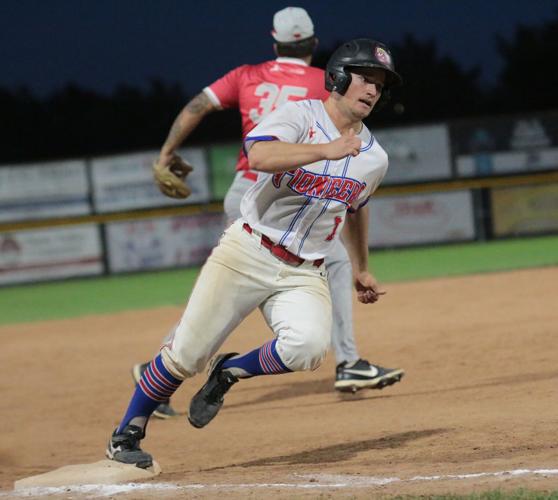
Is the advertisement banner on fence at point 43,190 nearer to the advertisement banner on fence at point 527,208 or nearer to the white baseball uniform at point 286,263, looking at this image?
the advertisement banner on fence at point 527,208

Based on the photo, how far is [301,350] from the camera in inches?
206

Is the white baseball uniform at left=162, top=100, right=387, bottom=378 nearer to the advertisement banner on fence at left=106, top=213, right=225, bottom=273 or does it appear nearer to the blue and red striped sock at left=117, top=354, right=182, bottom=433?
the blue and red striped sock at left=117, top=354, right=182, bottom=433

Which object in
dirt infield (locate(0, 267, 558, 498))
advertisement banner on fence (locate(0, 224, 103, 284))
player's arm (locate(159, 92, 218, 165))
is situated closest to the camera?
dirt infield (locate(0, 267, 558, 498))

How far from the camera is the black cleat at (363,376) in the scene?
694 cm

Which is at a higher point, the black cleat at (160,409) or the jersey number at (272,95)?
the jersey number at (272,95)

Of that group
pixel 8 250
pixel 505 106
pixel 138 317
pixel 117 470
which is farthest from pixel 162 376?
pixel 505 106

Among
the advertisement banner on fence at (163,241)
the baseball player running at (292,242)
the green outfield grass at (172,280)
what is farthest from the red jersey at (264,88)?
the advertisement banner on fence at (163,241)

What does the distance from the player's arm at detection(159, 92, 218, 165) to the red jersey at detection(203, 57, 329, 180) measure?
0.16ft

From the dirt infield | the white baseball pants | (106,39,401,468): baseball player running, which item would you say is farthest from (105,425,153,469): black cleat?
the white baseball pants

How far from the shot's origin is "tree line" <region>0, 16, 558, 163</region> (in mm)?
39156

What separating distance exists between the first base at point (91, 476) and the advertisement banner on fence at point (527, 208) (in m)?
13.5

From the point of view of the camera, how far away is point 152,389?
18.1 ft

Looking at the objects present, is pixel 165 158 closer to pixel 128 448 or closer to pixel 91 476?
pixel 128 448

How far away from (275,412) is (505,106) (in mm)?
33458
